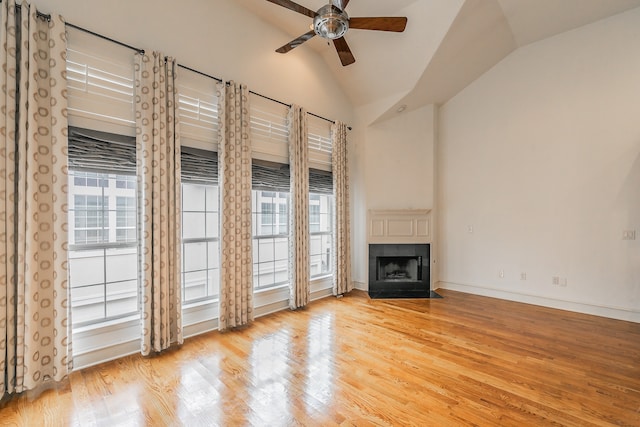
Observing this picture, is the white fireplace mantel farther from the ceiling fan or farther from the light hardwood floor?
the ceiling fan

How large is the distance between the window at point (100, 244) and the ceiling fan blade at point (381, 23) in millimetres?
2799

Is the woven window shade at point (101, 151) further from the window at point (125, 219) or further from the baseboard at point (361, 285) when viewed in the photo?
the baseboard at point (361, 285)

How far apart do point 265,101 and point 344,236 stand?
2.49m

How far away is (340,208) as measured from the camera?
483 cm

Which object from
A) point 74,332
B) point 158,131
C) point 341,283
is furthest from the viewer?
point 341,283

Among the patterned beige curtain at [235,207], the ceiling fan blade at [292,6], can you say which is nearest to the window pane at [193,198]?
the patterned beige curtain at [235,207]

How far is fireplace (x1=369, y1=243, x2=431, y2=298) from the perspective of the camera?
4906 millimetres

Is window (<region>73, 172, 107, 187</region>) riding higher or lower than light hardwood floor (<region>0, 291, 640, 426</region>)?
higher

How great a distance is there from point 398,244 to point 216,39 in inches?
158

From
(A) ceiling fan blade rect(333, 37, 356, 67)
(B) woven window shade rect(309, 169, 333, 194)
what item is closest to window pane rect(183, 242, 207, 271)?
(B) woven window shade rect(309, 169, 333, 194)

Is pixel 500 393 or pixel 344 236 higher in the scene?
pixel 344 236

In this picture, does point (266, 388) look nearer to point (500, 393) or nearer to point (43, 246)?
point (500, 393)

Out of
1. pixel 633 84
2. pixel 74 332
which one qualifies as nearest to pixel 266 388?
pixel 74 332

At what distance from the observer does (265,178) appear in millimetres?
3883
